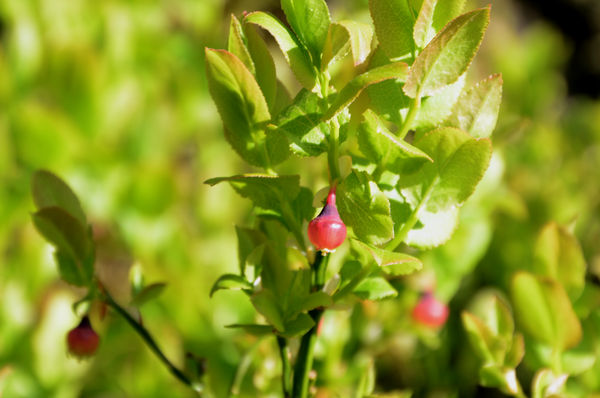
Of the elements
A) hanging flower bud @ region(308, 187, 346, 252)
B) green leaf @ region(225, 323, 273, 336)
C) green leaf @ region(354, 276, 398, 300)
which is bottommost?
green leaf @ region(225, 323, 273, 336)

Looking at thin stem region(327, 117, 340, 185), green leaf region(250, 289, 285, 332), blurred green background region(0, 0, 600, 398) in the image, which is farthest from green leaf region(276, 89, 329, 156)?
blurred green background region(0, 0, 600, 398)

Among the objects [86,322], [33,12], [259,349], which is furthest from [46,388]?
[33,12]

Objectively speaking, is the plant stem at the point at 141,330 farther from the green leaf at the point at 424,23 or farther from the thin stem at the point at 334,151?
the green leaf at the point at 424,23

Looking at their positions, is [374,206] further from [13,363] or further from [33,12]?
[33,12]

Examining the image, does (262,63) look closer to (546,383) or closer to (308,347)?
(308,347)

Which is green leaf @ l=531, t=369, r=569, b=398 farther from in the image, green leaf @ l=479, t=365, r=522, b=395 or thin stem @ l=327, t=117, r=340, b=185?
thin stem @ l=327, t=117, r=340, b=185

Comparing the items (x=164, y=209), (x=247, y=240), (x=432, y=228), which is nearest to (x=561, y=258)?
(x=432, y=228)
